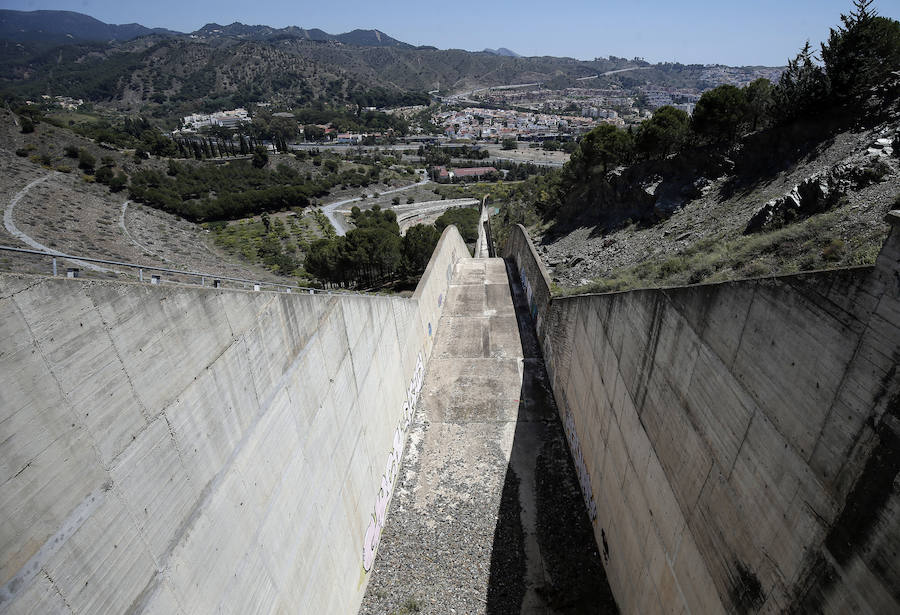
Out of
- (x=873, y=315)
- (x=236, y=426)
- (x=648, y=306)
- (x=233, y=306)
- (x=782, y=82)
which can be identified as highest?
(x=782, y=82)

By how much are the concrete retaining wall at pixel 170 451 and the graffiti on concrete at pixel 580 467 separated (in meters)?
7.78

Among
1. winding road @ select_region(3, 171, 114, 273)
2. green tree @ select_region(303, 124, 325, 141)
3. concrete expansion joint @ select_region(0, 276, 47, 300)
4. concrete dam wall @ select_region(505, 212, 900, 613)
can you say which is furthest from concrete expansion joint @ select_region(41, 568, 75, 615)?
green tree @ select_region(303, 124, 325, 141)

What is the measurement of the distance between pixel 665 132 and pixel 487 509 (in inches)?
1126

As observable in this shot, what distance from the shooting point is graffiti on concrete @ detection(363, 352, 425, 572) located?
1305 cm

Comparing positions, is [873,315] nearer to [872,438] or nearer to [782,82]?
[872,438]

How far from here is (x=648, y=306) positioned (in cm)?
980

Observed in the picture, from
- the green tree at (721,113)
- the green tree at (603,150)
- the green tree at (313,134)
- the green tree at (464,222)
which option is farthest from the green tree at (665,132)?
the green tree at (313,134)

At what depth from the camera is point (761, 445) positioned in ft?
20.4

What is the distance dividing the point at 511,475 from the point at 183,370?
1301 centimetres

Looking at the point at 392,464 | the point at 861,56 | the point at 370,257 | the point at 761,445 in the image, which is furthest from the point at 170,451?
the point at 370,257

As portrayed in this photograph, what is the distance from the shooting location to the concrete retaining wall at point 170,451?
436 centimetres

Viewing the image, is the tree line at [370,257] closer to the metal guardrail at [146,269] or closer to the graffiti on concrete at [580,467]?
the graffiti on concrete at [580,467]

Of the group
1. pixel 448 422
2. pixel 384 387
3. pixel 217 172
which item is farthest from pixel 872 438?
pixel 217 172

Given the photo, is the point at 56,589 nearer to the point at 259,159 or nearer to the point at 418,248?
the point at 418,248
